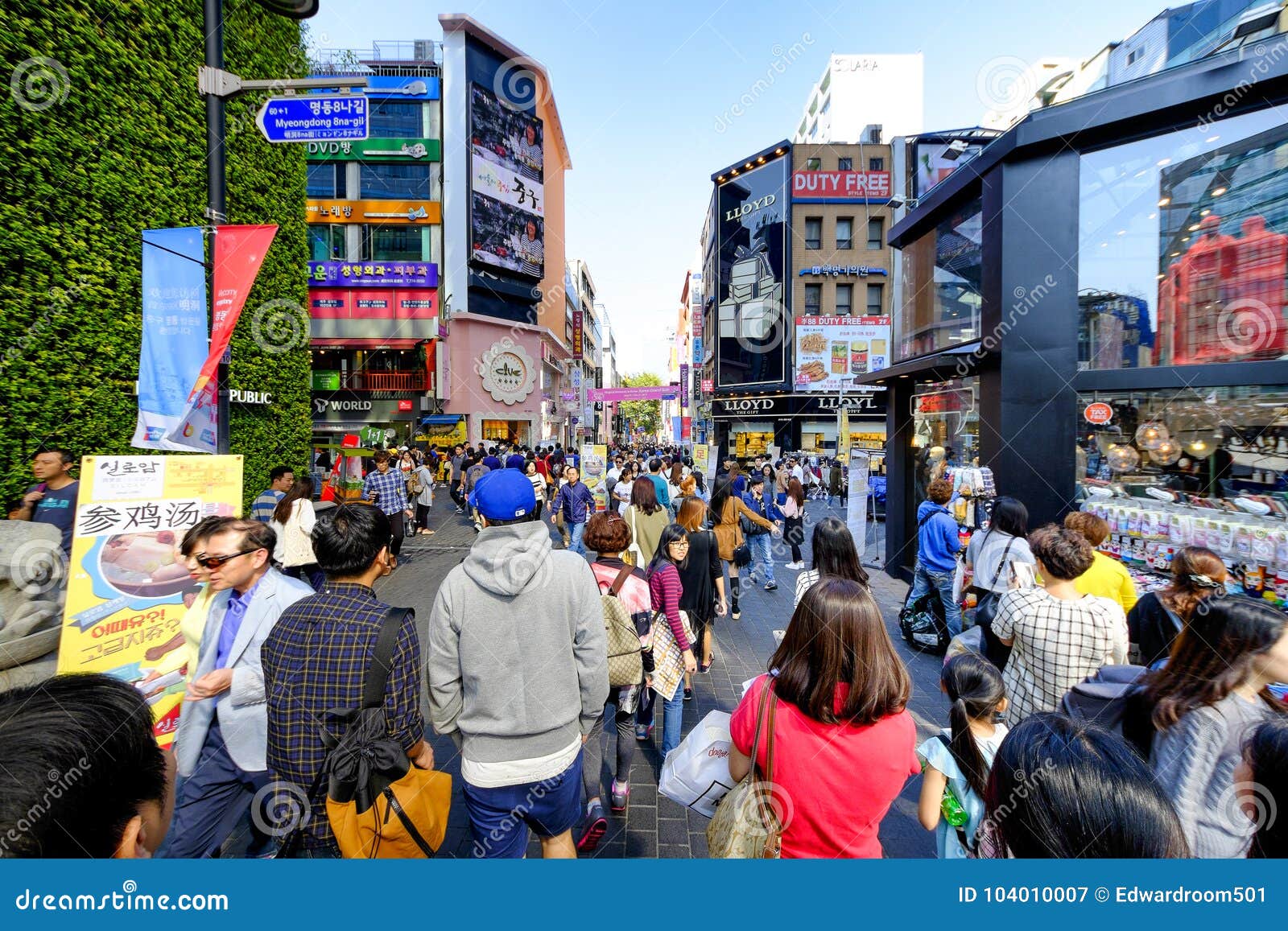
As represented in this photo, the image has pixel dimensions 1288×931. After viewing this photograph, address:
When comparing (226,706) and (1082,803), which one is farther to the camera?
(226,706)

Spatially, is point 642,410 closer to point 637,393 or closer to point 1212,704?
point 637,393

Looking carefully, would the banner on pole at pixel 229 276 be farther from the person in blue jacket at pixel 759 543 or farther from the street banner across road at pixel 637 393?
the street banner across road at pixel 637 393

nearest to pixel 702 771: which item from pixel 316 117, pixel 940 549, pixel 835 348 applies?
pixel 940 549

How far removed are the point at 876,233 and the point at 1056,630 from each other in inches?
1360

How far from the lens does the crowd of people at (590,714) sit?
3.71 ft

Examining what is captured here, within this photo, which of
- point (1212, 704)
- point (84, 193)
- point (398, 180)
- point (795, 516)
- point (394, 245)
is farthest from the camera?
point (394, 245)

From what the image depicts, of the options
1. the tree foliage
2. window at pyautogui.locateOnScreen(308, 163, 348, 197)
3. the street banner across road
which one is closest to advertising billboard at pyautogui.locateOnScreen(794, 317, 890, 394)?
the street banner across road

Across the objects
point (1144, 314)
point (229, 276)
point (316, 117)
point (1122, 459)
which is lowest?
point (1122, 459)

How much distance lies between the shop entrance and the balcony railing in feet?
14.1

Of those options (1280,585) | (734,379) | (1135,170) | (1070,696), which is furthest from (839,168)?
(1070,696)

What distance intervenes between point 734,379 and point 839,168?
543 inches

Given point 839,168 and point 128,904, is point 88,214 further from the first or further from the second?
point 839,168

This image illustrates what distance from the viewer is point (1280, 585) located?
173 inches

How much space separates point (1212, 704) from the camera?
1842 millimetres
